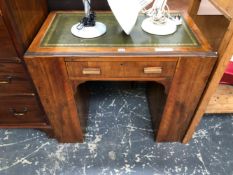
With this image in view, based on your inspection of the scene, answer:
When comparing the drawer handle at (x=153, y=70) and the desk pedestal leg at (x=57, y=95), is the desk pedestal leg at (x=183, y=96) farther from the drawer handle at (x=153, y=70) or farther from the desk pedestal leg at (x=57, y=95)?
the desk pedestal leg at (x=57, y=95)

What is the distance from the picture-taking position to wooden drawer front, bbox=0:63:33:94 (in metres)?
0.87

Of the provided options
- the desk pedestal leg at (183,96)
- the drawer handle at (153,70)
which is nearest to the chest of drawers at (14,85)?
the drawer handle at (153,70)

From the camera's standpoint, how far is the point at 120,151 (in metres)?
1.19

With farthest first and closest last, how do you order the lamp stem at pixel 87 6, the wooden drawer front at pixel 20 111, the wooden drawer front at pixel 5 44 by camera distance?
the wooden drawer front at pixel 20 111, the lamp stem at pixel 87 6, the wooden drawer front at pixel 5 44

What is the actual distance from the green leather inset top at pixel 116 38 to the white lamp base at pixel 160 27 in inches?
0.8

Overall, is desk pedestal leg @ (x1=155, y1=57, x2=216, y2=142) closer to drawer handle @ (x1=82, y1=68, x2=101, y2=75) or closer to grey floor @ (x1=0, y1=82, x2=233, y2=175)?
grey floor @ (x1=0, y1=82, x2=233, y2=175)

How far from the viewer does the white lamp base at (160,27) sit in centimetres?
A: 91

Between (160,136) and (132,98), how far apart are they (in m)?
0.44

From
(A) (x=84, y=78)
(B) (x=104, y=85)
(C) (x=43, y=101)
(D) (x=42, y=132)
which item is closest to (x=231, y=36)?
(A) (x=84, y=78)

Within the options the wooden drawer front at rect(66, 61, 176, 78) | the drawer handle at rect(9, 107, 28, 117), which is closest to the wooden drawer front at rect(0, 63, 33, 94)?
the drawer handle at rect(9, 107, 28, 117)

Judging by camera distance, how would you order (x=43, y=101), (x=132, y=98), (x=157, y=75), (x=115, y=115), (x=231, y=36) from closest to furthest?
(x=231, y=36) < (x=157, y=75) < (x=43, y=101) < (x=115, y=115) < (x=132, y=98)

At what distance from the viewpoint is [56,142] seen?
123 centimetres

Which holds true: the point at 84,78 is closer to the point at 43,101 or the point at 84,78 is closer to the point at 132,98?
the point at 43,101

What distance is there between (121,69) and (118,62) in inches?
1.6
